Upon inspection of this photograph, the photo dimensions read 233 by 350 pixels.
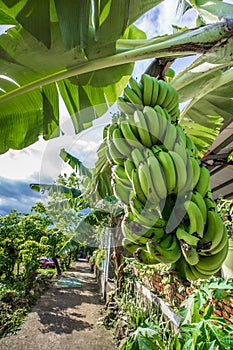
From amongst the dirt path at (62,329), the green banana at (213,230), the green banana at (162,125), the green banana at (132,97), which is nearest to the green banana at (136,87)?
the green banana at (132,97)

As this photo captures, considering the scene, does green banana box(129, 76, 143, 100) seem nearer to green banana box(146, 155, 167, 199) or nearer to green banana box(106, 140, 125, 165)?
green banana box(106, 140, 125, 165)

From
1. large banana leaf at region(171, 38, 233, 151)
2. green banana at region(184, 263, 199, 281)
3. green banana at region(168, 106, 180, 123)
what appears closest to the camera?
green banana at region(184, 263, 199, 281)

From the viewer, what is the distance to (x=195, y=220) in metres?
0.57

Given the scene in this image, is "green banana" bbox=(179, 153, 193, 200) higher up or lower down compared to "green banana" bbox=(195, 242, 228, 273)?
higher up

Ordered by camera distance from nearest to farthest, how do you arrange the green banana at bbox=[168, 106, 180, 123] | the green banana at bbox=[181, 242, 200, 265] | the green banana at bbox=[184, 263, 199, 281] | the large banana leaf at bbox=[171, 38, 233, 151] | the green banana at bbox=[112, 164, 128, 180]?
the green banana at bbox=[181, 242, 200, 265]
the green banana at bbox=[184, 263, 199, 281]
the green banana at bbox=[112, 164, 128, 180]
the green banana at bbox=[168, 106, 180, 123]
the large banana leaf at bbox=[171, 38, 233, 151]

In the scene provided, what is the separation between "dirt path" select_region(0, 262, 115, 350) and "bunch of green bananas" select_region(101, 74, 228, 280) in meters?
3.15

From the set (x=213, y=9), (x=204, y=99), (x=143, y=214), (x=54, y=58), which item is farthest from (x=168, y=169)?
(x=204, y=99)

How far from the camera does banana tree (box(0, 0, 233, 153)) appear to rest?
741 millimetres

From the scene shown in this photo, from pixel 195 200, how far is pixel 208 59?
17.9 inches

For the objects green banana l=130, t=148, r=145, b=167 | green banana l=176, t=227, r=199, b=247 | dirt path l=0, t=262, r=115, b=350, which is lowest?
dirt path l=0, t=262, r=115, b=350

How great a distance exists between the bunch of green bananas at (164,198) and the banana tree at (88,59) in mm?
258

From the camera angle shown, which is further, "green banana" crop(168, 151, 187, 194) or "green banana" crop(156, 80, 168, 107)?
"green banana" crop(156, 80, 168, 107)

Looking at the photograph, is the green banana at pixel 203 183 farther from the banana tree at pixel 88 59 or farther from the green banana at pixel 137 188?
the banana tree at pixel 88 59

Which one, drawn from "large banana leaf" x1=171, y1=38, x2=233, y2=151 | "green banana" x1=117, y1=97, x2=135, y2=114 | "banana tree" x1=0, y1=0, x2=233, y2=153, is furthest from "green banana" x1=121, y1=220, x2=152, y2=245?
"large banana leaf" x1=171, y1=38, x2=233, y2=151
